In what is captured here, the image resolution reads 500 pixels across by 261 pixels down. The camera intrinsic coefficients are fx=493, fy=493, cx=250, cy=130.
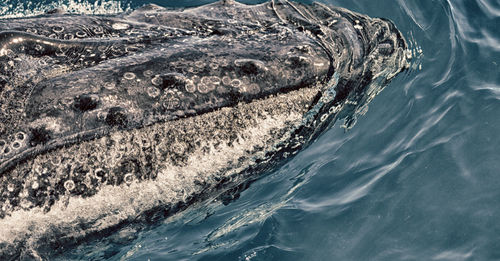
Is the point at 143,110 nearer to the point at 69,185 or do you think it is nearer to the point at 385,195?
the point at 69,185

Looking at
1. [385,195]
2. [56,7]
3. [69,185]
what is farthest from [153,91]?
[56,7]

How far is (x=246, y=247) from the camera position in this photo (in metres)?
5.73

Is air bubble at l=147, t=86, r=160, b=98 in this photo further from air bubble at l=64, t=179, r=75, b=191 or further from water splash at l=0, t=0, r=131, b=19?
water splash at l=0, t=0, r=131, b=19

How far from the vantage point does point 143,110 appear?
406cm

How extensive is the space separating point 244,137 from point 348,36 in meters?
1.94

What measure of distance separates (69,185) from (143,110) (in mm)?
824

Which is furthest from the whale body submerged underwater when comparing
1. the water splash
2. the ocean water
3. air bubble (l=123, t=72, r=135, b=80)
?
the water splash

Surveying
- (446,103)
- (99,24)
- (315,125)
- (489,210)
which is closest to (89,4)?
(99,24)

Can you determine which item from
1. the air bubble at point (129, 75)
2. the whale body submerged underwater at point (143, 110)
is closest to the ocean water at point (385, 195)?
the whale body submerged underwater at point (143, 110)

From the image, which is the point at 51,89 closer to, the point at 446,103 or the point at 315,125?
the point at 315,125

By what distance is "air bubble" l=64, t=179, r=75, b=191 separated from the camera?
3.83 meters

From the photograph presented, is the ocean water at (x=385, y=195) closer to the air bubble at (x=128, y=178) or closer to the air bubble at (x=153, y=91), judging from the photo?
the air bubble at (x=128, y=178)

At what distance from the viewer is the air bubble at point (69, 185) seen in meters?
3.83

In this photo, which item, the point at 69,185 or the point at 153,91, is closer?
the point at 69,185
